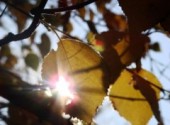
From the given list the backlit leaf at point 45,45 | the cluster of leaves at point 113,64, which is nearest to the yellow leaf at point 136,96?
the cluster of leaves at point 113,64

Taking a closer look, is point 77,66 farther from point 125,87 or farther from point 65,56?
point 125,87

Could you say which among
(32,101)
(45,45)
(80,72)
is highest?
(45,45)

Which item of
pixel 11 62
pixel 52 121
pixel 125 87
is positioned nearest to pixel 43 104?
pixel 52 121

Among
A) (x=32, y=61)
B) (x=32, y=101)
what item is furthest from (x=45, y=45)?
(x=32, y=101)

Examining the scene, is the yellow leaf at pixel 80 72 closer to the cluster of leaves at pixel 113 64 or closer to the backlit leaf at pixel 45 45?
the cluster of leaves at pixel 113 64

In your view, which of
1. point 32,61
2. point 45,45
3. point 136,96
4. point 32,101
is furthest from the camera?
point 32,61

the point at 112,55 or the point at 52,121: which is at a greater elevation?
the point at 52,121

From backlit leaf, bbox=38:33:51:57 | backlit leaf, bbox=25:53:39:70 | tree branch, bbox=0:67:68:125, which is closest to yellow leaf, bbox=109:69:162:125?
tree branch, bbox=0:67:68:125

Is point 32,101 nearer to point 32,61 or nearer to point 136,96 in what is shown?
point 136,96
